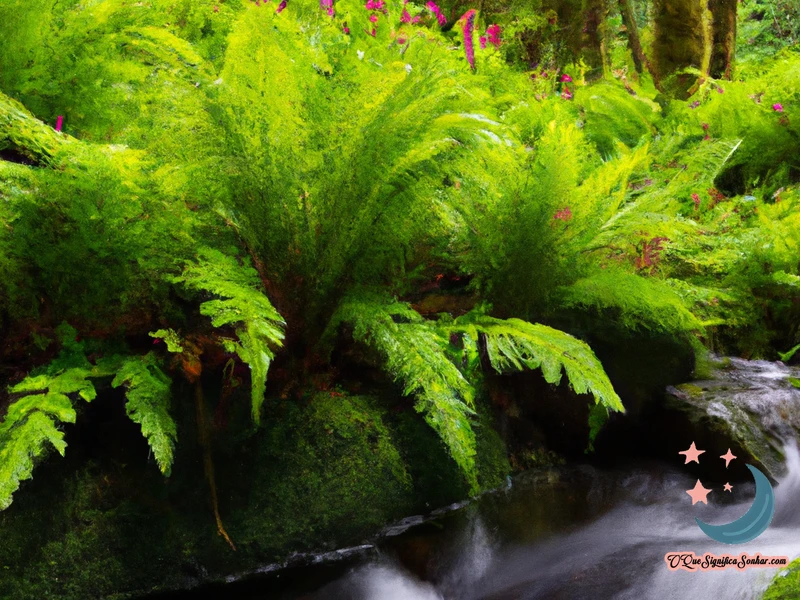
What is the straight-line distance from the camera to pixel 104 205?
1581 mm

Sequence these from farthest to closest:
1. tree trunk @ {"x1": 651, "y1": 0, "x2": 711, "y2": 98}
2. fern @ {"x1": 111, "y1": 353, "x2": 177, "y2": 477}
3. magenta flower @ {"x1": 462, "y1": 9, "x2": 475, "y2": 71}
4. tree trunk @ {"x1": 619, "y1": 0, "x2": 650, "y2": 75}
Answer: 1. tree trunk @ {"x1": 619, "y1": 0, "x2": 650, "y2": 75}
2. tree trunk @ {"x1": 651, "y1": 0, "x2": 711, "y2": 98}
3. magenta flower @ {"x1": 462, "y1": 9, "x2": 475, "y2": 71}
4. fern @ {"x1": 111, "y1": 353, "x2": 177, "y2": 477}

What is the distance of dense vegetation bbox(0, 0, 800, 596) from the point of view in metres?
1.56

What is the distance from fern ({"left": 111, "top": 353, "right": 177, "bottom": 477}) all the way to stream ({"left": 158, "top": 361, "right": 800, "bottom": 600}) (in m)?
0.52

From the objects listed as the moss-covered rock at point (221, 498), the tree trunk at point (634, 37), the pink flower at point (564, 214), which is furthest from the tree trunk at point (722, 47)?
the moss-covered rock at point (221, 498)

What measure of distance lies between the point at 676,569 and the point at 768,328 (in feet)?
7.07

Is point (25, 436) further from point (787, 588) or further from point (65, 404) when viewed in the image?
point (787, 588)

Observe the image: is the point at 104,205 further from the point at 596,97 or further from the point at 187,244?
the point at 596,97

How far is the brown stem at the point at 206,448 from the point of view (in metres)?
1.71

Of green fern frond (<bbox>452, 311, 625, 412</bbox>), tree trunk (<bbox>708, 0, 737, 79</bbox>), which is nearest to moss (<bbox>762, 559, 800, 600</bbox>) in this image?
green fern frond (<bbox>452, 311, 625, 412</bbox>)

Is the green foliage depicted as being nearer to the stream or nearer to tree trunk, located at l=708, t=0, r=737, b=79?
the stream

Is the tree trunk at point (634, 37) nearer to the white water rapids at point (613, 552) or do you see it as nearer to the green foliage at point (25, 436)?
the white water rapids at point (613, 552)

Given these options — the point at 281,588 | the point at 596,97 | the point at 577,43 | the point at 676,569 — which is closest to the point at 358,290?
the point at 281,588

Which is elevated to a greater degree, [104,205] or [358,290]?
[104,205]

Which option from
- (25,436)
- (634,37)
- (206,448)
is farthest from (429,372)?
(634,37)
